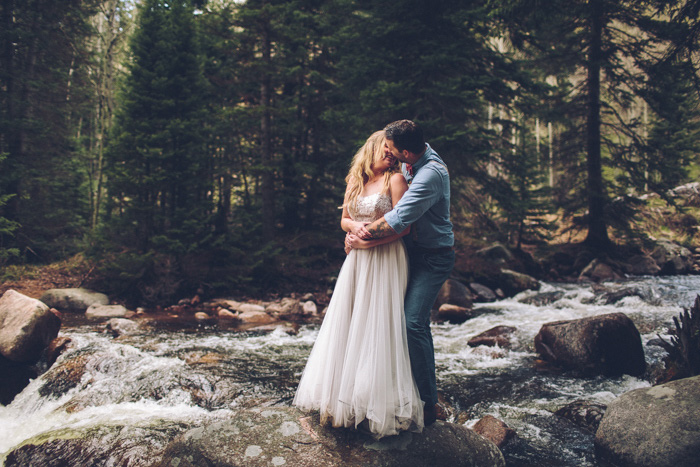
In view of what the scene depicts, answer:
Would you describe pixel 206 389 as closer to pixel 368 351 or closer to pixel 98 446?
pixel 98 446

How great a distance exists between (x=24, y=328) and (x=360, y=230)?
5942 mm

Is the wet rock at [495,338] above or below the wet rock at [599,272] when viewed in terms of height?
below

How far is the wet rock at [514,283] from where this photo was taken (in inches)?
547

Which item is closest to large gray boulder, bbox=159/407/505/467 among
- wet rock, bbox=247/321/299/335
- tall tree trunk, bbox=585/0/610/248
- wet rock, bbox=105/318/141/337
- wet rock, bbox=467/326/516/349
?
wet rock, bbox=467/326/516/349

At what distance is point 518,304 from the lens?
12.2 metres

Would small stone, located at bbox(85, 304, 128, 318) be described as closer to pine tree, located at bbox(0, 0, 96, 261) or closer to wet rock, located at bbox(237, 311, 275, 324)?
wet rock, located at bbox(237, 311, 275, 324)

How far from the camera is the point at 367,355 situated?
3320 millimetres

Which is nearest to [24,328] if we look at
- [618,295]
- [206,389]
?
[206,389]

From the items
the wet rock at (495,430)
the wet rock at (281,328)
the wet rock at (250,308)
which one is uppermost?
the wet rock at (250,308)

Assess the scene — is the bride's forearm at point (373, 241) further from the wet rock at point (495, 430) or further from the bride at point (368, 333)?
the wet rock at point (495, 430)

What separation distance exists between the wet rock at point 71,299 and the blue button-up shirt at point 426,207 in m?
9.88

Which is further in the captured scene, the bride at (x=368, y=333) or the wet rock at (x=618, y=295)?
the wet rock at (x=618, y=295)

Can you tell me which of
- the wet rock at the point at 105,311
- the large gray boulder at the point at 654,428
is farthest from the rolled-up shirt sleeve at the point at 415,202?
the wet rock at the point at 105,311

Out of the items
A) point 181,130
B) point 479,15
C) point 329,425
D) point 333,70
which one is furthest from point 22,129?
point 329,425
